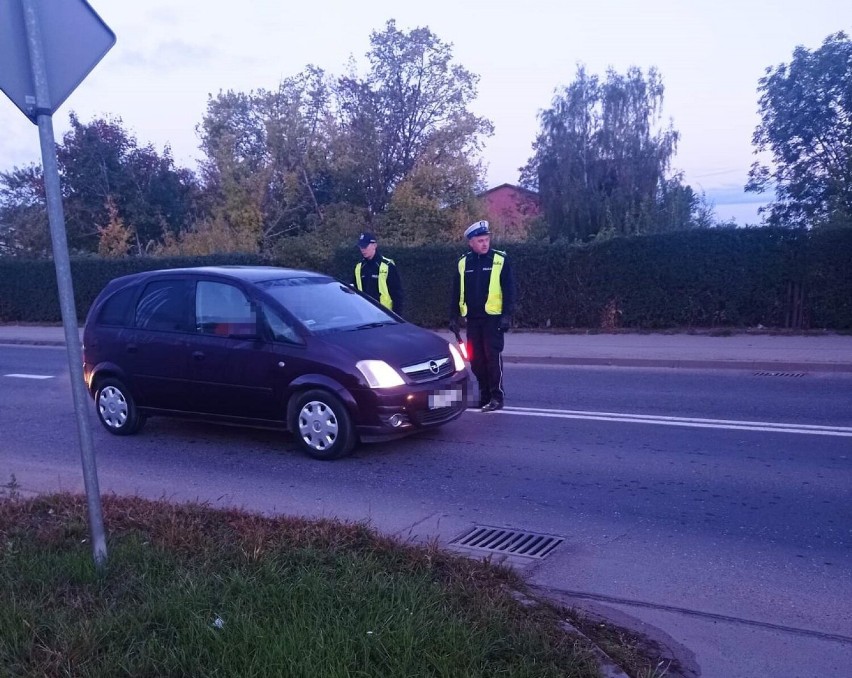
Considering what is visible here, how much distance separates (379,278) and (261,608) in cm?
723

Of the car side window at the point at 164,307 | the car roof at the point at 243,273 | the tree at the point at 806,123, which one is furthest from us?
the tree at the point at 806,123

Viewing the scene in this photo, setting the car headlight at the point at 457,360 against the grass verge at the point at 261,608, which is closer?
the grass verge at the point at 261,608

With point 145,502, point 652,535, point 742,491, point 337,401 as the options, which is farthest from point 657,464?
point 145,502

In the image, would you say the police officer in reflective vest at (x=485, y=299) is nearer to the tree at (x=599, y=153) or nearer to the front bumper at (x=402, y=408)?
the front bumper at (x=402, y=408)

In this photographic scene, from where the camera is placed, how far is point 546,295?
1777 cm

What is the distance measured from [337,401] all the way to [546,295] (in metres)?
11.0

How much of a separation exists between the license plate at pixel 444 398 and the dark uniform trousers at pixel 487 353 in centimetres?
152

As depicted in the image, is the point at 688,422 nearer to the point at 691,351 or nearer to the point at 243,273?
the point at 243,273

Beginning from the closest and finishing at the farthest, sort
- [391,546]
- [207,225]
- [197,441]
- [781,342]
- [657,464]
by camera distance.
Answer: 1. [391,546]
2. [657,464]
3. [197,441]
4. [781,342]
5. [207,225]

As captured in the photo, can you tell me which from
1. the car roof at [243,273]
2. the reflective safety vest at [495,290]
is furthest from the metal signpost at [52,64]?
the reflective safety vest at [495,290]

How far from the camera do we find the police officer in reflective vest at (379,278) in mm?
10773

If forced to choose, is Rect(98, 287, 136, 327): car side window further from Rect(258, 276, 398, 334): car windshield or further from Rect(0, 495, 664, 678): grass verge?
Rect(0, 495, 664, 678): grass verge

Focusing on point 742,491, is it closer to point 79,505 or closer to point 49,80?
point 79,505

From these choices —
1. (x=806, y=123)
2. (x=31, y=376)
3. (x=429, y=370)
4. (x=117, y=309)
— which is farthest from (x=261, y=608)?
(x=806, y=123)
